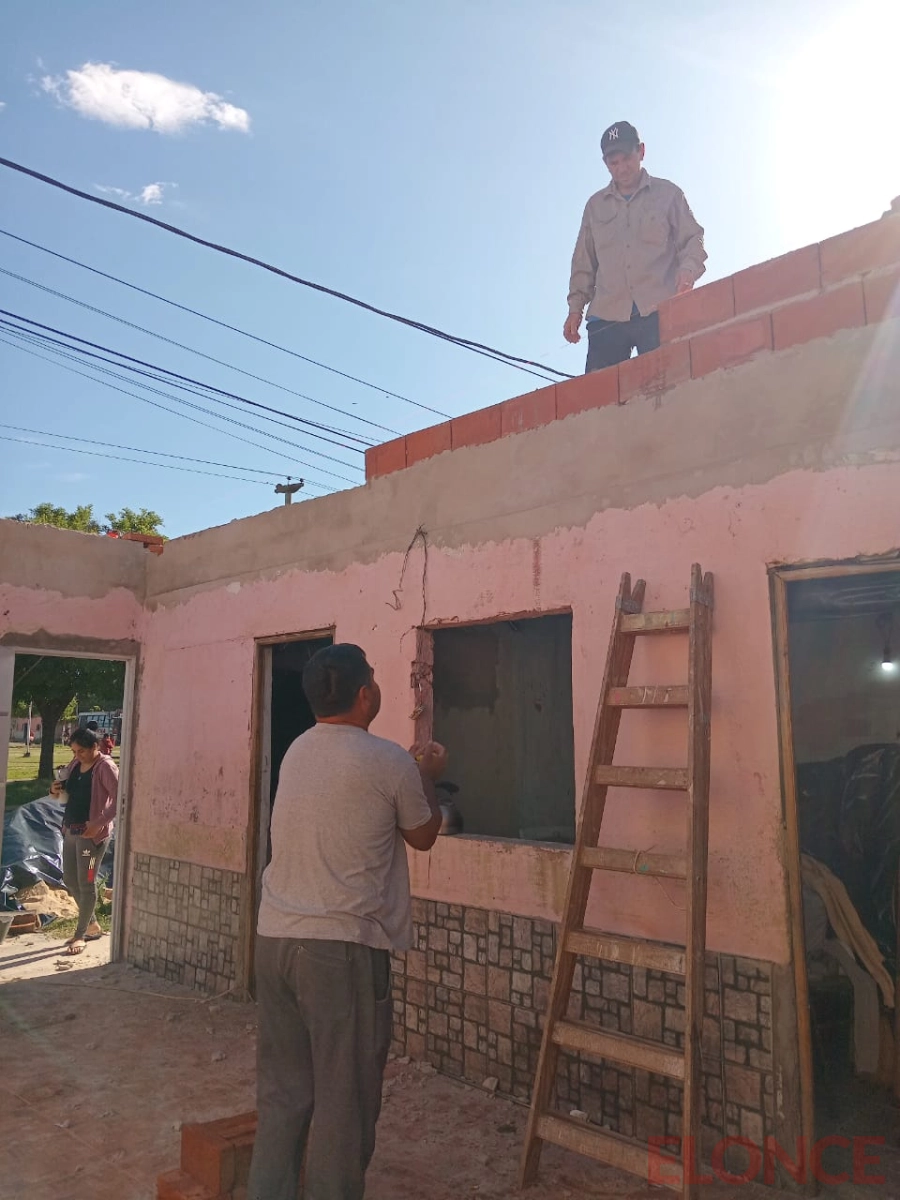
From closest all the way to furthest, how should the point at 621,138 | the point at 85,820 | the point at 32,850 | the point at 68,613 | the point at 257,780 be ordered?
1. the point at 621,138
2. the point at 257,780
3. the point at 68,613
4. the point at 85,820
5. the point at 32,850

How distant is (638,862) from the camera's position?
312cm

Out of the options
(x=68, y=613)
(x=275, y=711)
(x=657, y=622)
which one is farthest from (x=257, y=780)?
(x=657, y=622)

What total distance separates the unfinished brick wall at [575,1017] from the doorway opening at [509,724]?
1400 millimetres

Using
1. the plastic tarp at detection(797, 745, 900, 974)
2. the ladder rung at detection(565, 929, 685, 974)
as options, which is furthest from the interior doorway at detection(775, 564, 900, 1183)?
the ladder rung at detection(565, 929, 685, 974)

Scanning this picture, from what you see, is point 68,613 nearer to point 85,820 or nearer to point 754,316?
point 85,820

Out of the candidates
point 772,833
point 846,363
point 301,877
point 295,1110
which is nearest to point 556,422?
point 846,363

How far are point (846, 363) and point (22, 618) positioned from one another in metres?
5.54

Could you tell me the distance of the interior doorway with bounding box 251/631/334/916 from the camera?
5.70 metres

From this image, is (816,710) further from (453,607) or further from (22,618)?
(22,618)

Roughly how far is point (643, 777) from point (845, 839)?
173 centimetres

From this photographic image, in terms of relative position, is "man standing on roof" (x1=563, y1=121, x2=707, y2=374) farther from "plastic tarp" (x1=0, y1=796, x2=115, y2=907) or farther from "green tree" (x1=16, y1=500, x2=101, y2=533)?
"green tree" (x1=16, y1=500, x2=101, y2=533)

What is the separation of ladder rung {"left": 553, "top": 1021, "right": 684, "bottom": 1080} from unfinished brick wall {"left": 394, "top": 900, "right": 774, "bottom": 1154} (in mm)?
388

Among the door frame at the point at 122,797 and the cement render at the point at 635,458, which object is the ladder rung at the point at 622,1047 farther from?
the door frame at the point at 122,797

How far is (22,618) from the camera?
20.5 ft
